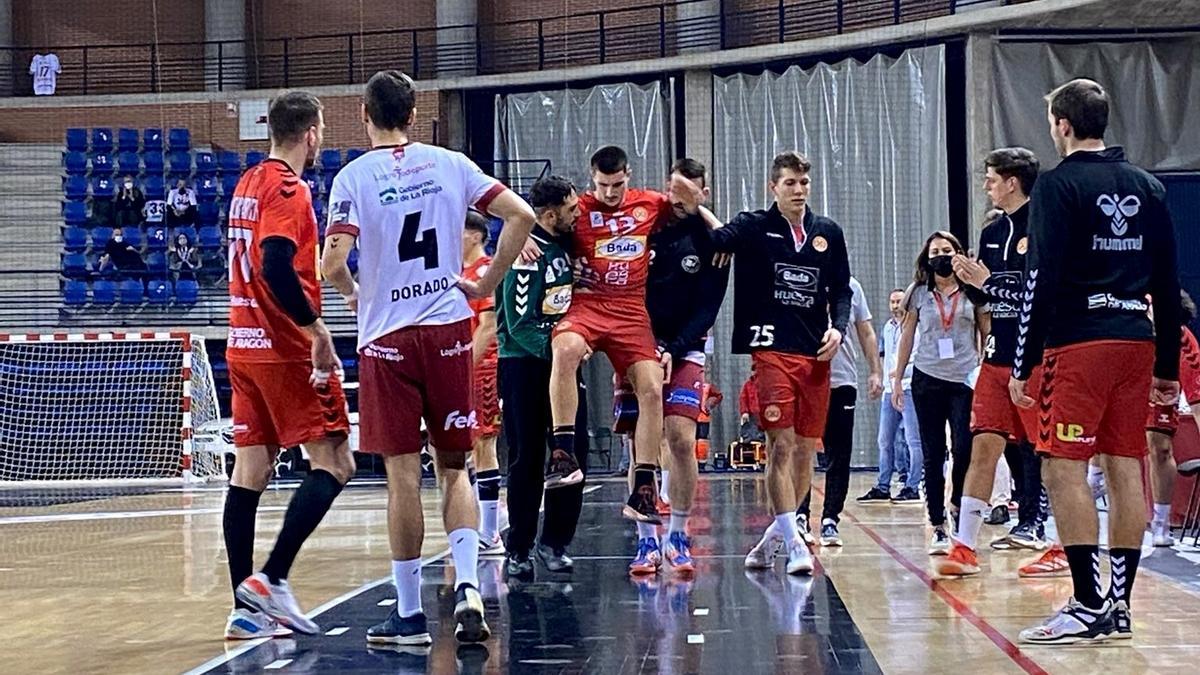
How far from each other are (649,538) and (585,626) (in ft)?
5.57

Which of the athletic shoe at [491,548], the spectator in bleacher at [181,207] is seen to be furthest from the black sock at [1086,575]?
the spectator in bleacher at [181,207]

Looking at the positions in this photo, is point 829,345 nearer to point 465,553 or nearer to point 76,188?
point 465,553

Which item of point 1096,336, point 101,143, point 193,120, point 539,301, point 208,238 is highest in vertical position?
point 193,120

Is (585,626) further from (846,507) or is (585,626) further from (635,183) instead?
(635,183)

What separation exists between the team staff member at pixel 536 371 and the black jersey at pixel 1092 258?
2.41 metres

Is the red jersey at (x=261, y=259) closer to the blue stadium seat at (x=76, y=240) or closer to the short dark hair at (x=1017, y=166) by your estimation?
the short dark hair at (x=1017, y=166)

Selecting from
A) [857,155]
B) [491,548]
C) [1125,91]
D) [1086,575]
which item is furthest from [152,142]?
[1086,575]

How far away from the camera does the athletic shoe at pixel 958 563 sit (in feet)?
22.9

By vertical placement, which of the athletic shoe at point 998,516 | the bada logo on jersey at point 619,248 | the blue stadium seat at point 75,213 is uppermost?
the blue stadium seat at point 75,213

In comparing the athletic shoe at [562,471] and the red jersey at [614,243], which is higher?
the red jersey at [614,243]

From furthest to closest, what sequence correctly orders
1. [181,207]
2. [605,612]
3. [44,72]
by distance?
[44,72] → [181,207] → [605,612]

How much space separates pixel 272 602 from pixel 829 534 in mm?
4346

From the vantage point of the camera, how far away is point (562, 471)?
21.9 feet

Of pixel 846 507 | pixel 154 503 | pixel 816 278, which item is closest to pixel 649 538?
pixel 816 278
